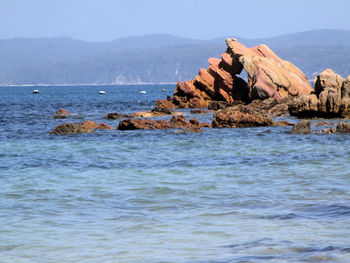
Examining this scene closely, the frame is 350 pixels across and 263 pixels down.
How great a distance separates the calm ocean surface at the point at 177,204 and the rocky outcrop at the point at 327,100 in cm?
1688

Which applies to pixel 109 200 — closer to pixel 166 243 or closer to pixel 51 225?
pixel 51 225

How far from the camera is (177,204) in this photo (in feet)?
45.0

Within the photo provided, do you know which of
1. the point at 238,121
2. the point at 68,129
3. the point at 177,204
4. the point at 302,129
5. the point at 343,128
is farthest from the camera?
the point at 238,121

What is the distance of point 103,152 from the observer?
82.5ft

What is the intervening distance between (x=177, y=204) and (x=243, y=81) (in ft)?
167

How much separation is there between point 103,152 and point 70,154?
4.86 feet

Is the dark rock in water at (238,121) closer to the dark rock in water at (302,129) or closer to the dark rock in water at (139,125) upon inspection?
the dark rock in water at (139,125)

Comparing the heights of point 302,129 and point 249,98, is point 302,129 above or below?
below

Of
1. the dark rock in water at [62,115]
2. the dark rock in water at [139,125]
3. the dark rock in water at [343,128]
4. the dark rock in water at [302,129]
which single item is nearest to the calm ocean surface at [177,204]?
the dark rock in water at [343,128]

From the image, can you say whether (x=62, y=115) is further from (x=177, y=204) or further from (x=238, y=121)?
(x=177, y=204)

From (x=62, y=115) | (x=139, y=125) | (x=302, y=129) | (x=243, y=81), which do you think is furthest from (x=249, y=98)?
(x=302, y=129)

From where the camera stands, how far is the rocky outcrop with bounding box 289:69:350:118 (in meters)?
42.4

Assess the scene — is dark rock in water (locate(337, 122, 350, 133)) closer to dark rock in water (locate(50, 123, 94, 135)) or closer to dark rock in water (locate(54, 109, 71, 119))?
dark rock in water (locate(50, 123, 94, 135))

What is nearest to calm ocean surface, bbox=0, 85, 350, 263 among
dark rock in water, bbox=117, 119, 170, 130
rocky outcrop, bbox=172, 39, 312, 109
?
dark rock in water, bbox=117, 119, 170, 130
